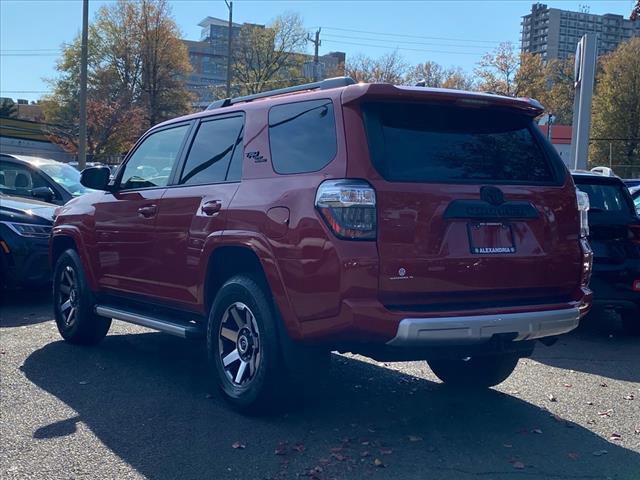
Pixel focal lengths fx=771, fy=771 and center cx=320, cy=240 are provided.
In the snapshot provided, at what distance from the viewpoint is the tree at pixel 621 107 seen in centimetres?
4938

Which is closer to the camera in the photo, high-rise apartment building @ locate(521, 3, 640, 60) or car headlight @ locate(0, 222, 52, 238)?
car headlight @ locate(0, 222, 52, 238)

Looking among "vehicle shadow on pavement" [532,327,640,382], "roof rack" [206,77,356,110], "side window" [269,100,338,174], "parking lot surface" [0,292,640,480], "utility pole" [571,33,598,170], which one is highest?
"utility pole" [571,33,598,170]

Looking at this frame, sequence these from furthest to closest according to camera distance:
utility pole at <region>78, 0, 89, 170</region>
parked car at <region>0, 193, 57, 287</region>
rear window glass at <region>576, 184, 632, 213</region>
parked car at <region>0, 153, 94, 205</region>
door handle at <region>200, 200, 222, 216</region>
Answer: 1. utility pole at <region>78, 0, 89, 170</region>
2. parked car at <region>0, 153, 94, 205</region>
3. parked car at <region>0, 193, 57, 287</region>
4. rear window glass at <region>576, 184, 632, 213</region>
5. door handle at <region>200, 200, 222, 216</region>

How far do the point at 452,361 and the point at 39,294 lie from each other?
6654mm

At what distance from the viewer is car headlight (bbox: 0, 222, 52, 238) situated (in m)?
9.23

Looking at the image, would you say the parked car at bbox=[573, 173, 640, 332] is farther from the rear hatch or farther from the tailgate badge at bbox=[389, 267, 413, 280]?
the tailgate badge at bbox=[389, 267, 413, 280]

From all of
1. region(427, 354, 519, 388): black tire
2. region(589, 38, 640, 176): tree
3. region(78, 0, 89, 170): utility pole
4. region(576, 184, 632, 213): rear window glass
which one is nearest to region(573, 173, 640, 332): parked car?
region(576, 184, 632, 213): rear window glass

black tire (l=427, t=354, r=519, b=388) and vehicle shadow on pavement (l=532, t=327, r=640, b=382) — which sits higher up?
black tire (l=427, t=354, r=519, b=388)

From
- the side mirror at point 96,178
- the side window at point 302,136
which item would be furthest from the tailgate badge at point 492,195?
the side mirror at point 96,178

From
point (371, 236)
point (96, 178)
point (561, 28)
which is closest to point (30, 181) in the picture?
point (96, 178)

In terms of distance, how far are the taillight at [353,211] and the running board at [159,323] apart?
1797 millimetres

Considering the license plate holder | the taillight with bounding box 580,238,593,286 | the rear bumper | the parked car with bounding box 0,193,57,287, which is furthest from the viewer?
the parked car with bounding box 0,193,57,287

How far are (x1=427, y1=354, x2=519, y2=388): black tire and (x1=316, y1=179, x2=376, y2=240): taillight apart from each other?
174cm

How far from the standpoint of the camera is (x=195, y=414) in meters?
5.25
